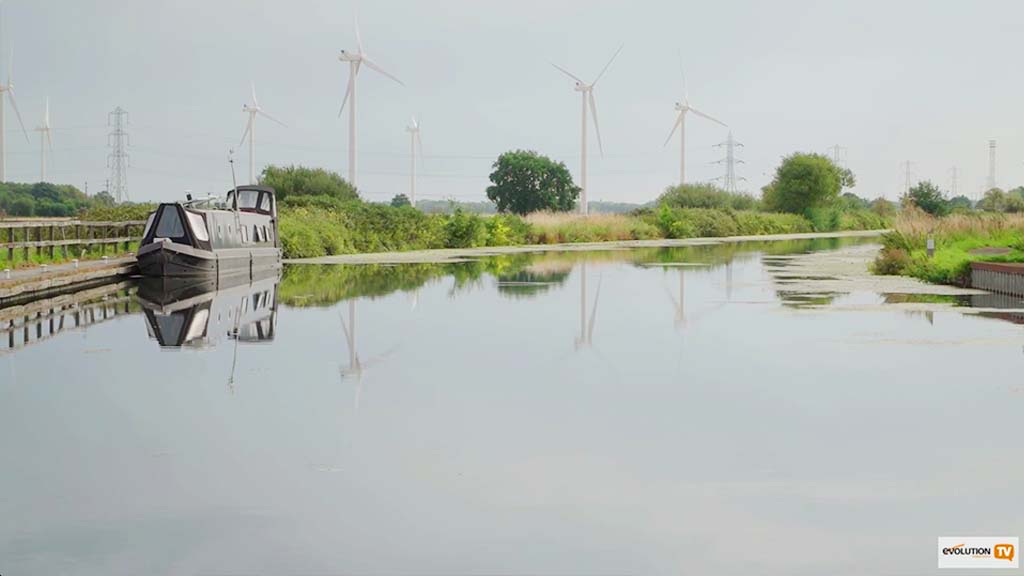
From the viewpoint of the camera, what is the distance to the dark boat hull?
1120 inches

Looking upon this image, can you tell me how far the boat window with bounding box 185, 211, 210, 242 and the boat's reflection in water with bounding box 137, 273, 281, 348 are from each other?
3.70 feet

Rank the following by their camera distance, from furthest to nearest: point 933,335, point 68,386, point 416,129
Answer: point 416,129 → point 933,335 → point 68,386

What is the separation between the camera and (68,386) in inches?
476

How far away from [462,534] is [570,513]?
2.36 ft

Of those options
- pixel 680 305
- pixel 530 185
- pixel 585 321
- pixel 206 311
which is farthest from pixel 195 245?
pixel 530 185

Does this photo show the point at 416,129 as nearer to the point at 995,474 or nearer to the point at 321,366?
the point at 321,366

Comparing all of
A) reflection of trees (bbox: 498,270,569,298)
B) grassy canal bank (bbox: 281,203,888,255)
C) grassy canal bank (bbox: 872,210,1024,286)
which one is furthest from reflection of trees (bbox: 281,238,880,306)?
grassy canal bank (bbox: 281,203,888,255)

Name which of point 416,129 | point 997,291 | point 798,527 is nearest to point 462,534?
point 798,527

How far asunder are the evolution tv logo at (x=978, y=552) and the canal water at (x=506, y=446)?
10 centimetres

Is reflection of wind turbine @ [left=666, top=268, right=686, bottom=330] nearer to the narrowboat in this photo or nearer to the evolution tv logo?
the narrowboat

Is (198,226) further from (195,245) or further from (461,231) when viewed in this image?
(461,231)

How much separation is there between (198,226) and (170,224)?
64 centimetres

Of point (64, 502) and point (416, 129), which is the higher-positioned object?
point (416, 129)

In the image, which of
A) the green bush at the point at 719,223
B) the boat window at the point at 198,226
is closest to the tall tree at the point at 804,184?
the green bush at the point at 719,223
